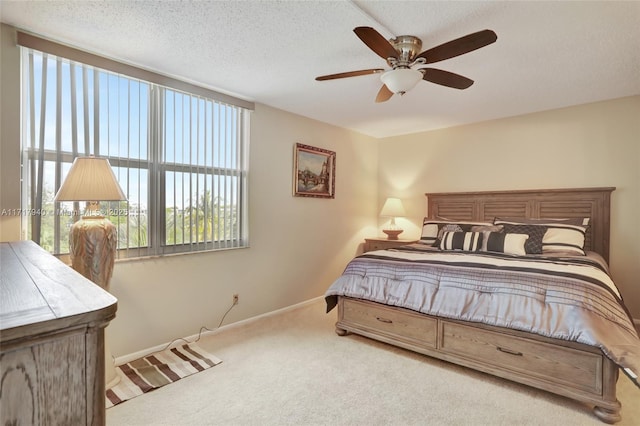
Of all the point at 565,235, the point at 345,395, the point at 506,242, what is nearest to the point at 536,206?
the point at 565,235

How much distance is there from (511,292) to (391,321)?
93 cm

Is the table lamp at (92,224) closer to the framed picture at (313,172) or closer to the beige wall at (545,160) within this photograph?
the framed picture at (313,172)

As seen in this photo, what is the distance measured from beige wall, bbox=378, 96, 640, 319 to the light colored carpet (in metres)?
A: 1.78

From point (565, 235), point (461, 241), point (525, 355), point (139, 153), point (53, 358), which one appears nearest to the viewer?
point (53, 358)

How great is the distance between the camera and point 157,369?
7.78 feet

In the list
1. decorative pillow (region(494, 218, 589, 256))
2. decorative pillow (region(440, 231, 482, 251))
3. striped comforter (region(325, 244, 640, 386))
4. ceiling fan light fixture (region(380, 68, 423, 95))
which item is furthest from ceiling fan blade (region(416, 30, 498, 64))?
decorative pillow (region(494, 218, 589, 256))

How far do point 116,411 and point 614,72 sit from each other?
14.3ft

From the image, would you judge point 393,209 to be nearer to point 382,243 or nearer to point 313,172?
point 382,243

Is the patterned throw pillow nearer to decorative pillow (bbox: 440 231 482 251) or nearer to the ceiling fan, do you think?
decorative pillow (bbox: 440 231 482 251)

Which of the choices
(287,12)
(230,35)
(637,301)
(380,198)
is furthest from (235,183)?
(637,301)

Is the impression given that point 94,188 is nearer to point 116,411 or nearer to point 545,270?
point 116,411

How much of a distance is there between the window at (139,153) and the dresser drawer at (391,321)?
1.35 metres

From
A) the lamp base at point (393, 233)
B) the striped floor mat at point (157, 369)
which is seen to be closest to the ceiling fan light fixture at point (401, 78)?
the striped floor mat at point (157, 369)

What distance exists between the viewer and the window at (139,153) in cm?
216
